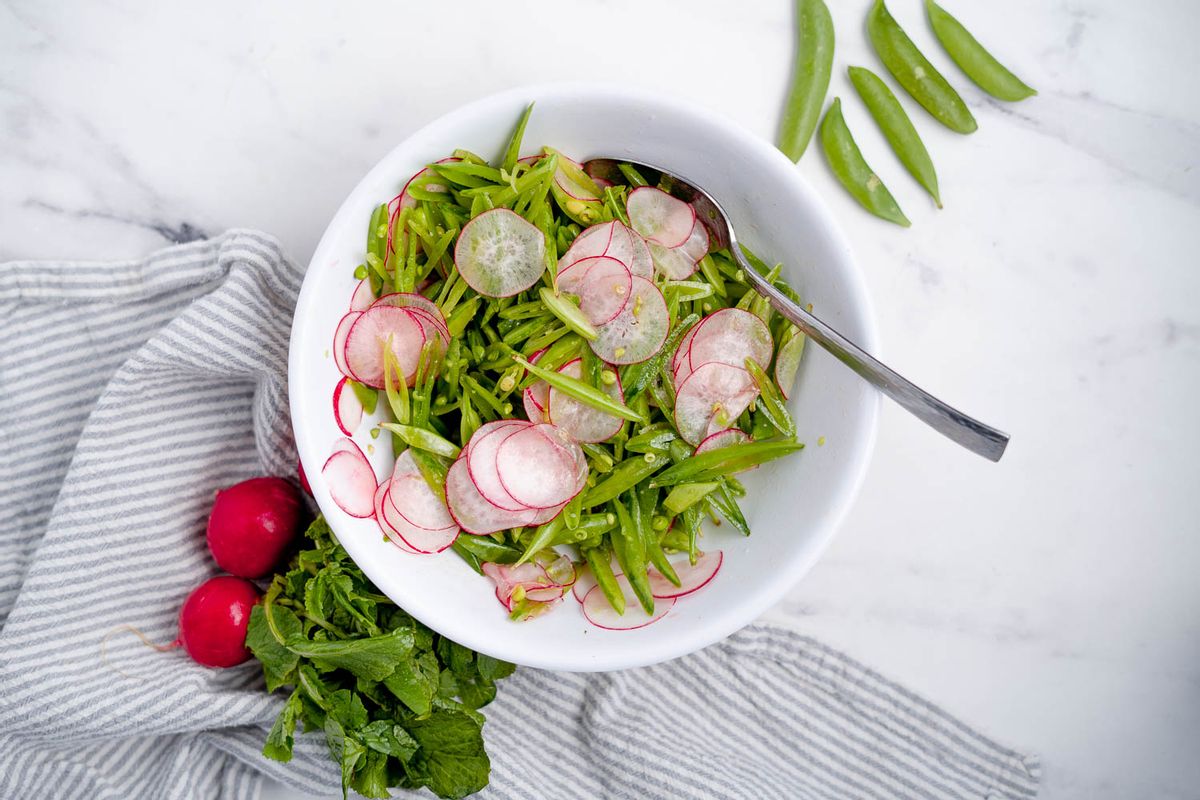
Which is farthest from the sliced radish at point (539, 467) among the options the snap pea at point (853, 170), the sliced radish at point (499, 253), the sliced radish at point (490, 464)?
the snap pea at point (853, 170)

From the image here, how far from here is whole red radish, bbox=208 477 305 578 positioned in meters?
1.54

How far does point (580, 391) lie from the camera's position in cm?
130

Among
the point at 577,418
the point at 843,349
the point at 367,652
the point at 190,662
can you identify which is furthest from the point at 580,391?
the point at 190,662

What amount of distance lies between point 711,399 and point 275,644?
80 cm

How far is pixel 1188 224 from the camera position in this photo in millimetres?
1734

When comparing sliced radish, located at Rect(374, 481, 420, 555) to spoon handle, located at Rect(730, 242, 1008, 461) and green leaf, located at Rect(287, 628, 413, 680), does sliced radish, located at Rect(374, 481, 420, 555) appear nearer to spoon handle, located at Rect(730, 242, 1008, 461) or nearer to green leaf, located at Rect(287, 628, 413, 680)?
green leaf, located at Rect(287, 628, 413, 680)

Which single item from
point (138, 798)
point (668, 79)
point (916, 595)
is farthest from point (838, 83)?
point (138, 798)

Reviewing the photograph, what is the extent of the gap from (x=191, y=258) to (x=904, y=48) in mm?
1294

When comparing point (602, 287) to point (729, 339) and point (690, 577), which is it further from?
point (690, 577)

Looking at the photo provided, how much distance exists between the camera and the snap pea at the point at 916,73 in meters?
1.66

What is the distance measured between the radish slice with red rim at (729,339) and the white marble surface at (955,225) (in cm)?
42

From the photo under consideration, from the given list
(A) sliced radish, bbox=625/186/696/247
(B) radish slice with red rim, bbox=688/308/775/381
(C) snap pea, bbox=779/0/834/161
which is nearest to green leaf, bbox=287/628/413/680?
(B) radish slice with red rim, bbox=688/308/775/381

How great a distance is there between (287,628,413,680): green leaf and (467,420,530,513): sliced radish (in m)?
0.30

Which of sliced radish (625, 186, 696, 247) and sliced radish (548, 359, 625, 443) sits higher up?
sliced radish (625, 186, 696, 247)
